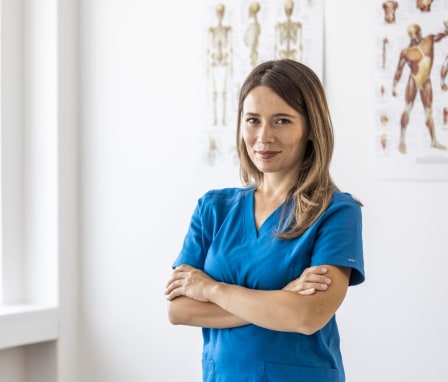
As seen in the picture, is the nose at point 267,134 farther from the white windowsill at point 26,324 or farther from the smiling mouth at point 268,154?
the white windowsill at point 26,324

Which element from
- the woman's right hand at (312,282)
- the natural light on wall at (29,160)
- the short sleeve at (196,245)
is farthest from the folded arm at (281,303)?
the natural light on wall at (29,160)

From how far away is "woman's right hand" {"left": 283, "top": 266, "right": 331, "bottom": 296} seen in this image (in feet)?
5.65

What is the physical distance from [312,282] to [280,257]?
10 cm

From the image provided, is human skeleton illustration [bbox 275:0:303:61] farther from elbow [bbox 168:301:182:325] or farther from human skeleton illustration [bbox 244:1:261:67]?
elbow [bbox 168:301:182:325]

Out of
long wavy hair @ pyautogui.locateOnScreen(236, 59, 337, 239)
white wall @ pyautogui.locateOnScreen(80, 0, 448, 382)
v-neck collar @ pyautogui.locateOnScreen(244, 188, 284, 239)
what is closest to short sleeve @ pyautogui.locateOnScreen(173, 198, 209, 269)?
v-neck collar @ pyautogui.locateOnScreen(244, 188, 284, 239)

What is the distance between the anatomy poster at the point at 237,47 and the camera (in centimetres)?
262

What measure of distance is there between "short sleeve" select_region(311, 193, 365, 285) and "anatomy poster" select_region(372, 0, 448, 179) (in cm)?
66

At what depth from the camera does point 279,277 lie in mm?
1784

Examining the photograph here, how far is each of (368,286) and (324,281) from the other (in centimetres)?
80

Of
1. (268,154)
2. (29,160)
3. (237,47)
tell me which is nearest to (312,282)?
(268,154)

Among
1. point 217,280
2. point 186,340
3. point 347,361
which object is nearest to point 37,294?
point 186,340

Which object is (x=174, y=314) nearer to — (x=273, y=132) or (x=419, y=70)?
(x=273, y=132)

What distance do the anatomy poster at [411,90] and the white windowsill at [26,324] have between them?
1336 millimetres

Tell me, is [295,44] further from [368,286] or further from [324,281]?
[324,281]
